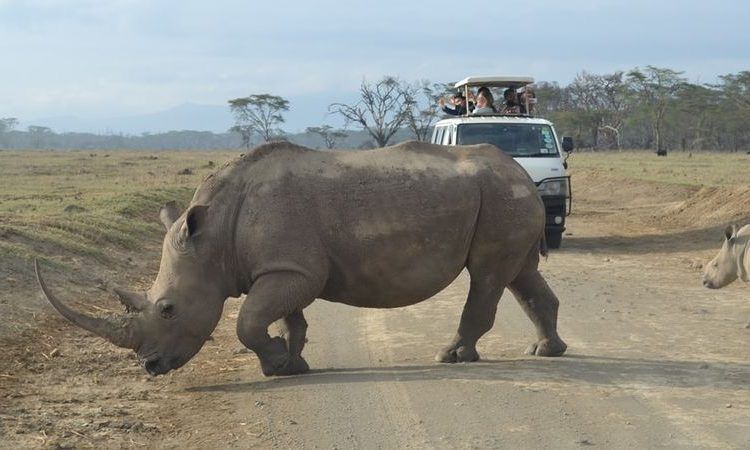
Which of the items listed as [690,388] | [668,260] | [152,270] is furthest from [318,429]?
[668,260]

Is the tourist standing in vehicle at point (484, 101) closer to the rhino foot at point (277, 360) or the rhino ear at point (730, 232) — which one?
the rhino ear at point (730, 232)

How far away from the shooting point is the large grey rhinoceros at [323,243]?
22.4 feet

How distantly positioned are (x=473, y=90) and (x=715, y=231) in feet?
17.3

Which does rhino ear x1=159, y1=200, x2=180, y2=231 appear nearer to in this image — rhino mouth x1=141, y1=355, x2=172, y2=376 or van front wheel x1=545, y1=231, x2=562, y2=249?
rhino mouth x1=141, y1=355, x2=172, y2=376

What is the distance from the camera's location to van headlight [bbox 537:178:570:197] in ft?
49.4

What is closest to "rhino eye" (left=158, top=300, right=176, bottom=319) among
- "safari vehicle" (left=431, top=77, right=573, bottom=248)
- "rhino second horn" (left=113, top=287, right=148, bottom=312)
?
"rhino second horn" (left=113, top=287, right=148, bottom=312)

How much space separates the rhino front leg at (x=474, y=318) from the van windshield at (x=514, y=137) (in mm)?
8157

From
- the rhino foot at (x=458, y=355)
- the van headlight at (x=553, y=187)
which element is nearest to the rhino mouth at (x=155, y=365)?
the rhino foot at (x=458, y=355)

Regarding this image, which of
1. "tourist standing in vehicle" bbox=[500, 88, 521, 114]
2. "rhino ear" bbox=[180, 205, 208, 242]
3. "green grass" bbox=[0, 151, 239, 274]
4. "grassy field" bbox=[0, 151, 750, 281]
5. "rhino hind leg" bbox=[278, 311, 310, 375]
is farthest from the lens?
"tourist standing in vehicle" bbox=[500, 88, 521, 114]

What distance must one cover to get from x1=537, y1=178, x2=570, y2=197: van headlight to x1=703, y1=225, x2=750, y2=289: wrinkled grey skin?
4391 millimetres

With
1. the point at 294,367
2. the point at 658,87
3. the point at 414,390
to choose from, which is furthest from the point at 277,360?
the point at 658,87

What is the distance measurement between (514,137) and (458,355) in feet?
28.4

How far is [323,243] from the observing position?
703 centimetres

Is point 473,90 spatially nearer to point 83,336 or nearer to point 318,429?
point 83,336
